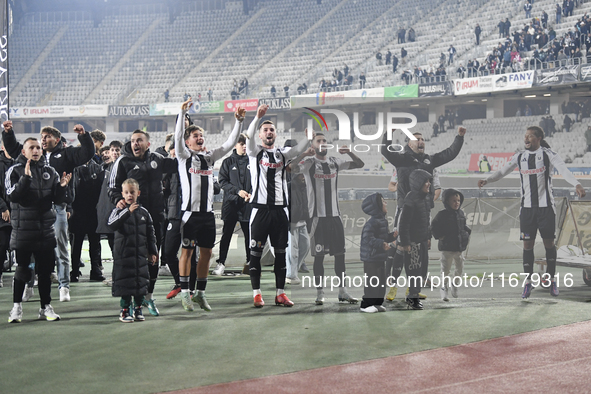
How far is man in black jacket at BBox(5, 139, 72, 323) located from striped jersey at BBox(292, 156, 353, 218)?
2.47 meters

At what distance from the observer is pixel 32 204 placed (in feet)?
18.2

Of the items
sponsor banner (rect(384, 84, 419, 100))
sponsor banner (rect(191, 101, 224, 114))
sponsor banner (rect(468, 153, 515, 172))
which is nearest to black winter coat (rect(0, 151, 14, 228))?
sponsor banner (rect(468, 153, 515, 172))

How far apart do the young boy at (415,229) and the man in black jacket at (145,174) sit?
244cm

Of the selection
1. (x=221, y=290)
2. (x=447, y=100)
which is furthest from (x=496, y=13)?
→ (x=221, y=290)

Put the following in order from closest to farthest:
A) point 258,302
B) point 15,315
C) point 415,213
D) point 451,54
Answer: point 15,315
point 258,302
point 415,213
point 451,54

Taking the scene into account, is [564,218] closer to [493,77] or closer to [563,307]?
[563,307]

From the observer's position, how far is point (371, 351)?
177 inches

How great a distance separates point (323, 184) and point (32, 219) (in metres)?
2.82

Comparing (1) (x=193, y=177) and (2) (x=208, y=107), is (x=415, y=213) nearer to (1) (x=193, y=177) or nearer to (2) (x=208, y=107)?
(1) (x=193, y=177)

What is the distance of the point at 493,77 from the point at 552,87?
2509mm

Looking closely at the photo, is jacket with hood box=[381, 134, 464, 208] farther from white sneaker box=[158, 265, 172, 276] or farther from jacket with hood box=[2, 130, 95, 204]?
white sneaker box=[158, 265, 172, 276]

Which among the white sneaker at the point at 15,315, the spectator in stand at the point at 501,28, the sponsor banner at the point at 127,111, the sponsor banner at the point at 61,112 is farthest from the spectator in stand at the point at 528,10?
the white sneaker at the point at 15,315

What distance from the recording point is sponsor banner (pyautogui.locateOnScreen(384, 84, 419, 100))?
99.8 feet

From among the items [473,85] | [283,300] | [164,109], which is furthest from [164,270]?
[164,109]
